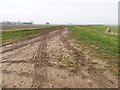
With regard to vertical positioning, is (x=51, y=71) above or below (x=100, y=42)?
A: below

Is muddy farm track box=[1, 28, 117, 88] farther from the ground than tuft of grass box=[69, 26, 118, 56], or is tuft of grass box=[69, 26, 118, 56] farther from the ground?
tuft of grass box=[69, 26, 118, 56]

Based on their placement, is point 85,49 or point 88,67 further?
point 85,49

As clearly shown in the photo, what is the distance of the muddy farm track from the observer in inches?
382

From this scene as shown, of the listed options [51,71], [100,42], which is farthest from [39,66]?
[100,42]

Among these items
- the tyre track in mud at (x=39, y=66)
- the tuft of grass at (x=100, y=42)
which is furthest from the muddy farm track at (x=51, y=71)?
the tuft of grass at (x=100, y=42)

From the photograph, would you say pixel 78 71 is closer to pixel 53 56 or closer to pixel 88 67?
pixel 88 67

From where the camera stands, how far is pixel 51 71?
37.1 ft

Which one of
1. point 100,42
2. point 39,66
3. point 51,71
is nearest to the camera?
point 51,71

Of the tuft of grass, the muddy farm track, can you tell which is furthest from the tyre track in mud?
the tuft of grass

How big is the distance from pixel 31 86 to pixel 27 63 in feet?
11.9

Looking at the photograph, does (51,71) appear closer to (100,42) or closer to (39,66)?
(39,66)

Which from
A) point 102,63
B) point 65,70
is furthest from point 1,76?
point 102,63

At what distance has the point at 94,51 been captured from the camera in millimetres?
16344

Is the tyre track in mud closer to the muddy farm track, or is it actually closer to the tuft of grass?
the muddy farm track
